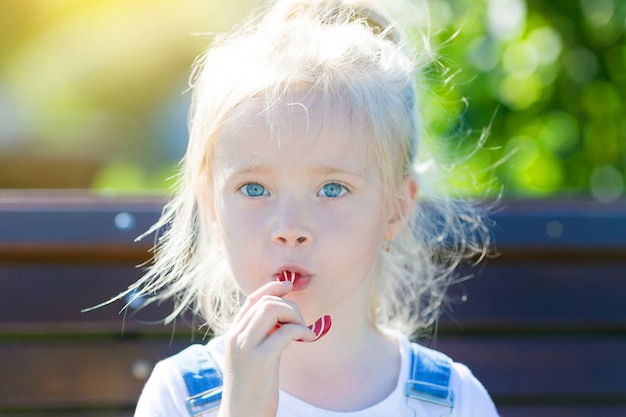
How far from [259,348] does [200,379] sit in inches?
14.4

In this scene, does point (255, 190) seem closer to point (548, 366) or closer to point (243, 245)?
point (243, 245)

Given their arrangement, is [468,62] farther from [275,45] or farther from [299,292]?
[299,292]

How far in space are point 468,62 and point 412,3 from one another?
151 centimetres

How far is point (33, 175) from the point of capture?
4.25 m

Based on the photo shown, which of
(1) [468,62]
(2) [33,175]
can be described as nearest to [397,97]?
(1) [468,62]

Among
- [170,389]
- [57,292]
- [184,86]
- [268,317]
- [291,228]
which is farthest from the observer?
[184,86]

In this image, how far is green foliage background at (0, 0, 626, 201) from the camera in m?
3.91

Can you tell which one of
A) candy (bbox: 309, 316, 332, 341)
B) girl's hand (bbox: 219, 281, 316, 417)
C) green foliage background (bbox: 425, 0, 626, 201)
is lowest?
girl's hand (bbox: 219, 281, 316, 417)

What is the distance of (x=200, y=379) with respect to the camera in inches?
74.6

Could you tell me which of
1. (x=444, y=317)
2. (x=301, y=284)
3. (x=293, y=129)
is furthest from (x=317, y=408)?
(x=444, y=317)

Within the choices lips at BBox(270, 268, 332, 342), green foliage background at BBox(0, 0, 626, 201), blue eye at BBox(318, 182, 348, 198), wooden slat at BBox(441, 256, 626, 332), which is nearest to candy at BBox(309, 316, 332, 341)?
lips at BBox(270, 268, 332, 342)

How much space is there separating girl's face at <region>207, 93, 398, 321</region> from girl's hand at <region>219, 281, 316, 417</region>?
11 cm

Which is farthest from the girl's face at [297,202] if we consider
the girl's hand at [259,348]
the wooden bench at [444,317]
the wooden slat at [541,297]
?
the wooden slat at [541,297]

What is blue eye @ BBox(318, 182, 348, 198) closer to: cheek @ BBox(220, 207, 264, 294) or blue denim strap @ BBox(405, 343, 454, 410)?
cheek @ BBox(220, 207, 264, 294)
